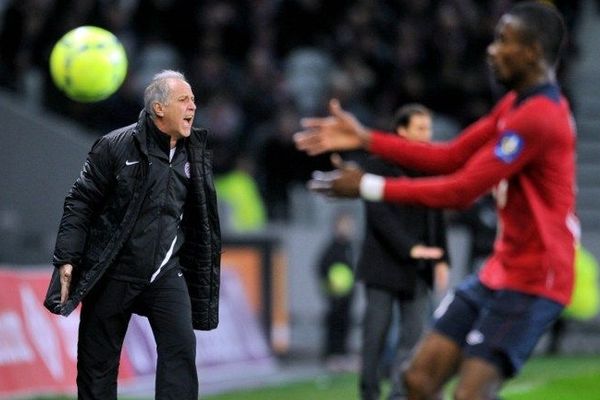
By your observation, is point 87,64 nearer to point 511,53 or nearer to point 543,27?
point 511,53

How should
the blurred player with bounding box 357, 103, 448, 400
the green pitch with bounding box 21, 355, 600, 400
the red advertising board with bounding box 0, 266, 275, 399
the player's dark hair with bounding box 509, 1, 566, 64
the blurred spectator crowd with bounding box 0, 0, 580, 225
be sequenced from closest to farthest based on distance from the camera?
1. the player's dark hair with bounding box 509, 1, 566, 64
2. the blurred player with bounding box 357, 103, 448, 400
3. the red advertising board with bounding box 0, 266, 275, 399
4. the green pitch with bounding box 21, 355, 600, 400
5. the blurred spectator crowd with bounding box 0, 0, 580, 225

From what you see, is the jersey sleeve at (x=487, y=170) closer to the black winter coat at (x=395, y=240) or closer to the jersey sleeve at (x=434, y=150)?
the jersey sleeve at (x=434, y=150)

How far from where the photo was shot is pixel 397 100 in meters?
20.3

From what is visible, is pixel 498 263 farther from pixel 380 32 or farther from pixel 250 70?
pixel 380 32

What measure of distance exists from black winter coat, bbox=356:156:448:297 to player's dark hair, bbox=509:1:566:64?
3.63 metres

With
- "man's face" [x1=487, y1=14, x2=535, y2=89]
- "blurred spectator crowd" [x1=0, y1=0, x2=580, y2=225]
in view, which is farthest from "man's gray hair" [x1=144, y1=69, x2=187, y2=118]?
"blurred spectator crowd" [x1=0, y1=0, x2=580, y2=225]

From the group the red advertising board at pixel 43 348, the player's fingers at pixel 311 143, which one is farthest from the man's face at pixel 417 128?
the red advertising board at pixel 43 348

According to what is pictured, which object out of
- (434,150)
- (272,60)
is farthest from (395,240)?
(272,60)

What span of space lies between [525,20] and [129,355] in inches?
301

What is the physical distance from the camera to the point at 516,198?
694cm

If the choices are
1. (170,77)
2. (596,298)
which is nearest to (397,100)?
(596,298)

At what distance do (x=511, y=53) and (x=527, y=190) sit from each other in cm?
64

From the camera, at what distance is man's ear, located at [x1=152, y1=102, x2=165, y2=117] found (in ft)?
26.6

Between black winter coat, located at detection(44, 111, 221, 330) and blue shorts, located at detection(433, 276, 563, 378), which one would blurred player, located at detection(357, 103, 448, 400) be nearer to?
black winter coat, located at detection(44, 111, 221, 330)
